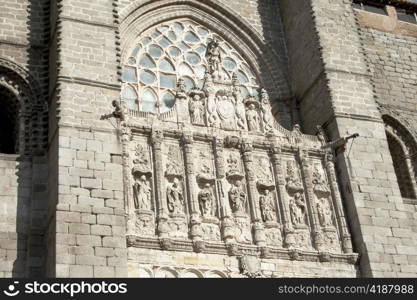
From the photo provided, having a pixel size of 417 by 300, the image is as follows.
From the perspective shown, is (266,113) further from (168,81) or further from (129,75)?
(129,75)

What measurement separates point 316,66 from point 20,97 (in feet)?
17.6

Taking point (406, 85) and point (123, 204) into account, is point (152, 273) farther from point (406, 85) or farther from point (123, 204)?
point (406, 85)

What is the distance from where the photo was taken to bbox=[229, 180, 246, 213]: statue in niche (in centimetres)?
1238

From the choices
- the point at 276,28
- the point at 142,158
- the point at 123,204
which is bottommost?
the point at 123,204

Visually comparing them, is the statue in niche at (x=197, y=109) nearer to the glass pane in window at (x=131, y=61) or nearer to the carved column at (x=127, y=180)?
the carved column at (x=127, y=180)

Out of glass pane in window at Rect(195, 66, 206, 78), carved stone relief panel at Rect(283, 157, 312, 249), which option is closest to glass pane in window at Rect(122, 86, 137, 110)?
glass pane in window at Rect(195, 66, 206, 78)

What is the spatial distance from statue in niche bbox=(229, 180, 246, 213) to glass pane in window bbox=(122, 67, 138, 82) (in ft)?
10.3

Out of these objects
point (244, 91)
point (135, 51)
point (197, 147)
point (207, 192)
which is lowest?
point (207, 192)

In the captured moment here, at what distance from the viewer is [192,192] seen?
12.2 m

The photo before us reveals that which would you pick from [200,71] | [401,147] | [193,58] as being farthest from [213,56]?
[401,147]

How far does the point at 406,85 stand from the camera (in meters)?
16.2

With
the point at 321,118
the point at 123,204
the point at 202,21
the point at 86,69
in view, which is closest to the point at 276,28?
the point at 202,21

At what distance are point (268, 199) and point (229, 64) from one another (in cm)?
379

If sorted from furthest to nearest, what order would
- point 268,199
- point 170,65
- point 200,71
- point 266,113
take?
point 200,71, point 170,65, point 266,113, point 268,199
